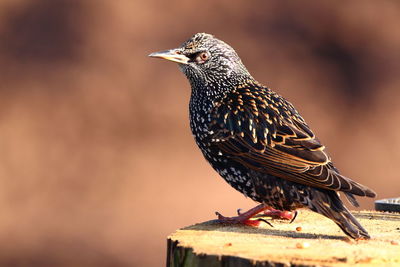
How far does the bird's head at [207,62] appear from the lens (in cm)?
507

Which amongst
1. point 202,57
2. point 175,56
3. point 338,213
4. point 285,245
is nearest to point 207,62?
point 202,57

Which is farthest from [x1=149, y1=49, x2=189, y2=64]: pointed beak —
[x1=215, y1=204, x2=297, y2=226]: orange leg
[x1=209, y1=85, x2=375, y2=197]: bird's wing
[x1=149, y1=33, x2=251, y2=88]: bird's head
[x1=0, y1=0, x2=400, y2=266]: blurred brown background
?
[x1=0, y1=0, x2=400, y2=266]: blurred brown background

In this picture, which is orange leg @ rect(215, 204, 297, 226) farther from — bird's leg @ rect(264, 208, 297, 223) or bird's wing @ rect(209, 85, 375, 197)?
bird's wing @ rect(209, 85, 375, 197)

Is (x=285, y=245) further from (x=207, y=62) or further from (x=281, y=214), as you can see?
(x=207, y=62)

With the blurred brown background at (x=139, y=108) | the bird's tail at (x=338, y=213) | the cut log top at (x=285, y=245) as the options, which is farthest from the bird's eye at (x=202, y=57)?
the blurred brown background at (x=139, y=108)

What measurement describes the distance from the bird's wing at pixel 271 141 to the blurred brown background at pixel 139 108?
14.4ft

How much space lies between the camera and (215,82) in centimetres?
505

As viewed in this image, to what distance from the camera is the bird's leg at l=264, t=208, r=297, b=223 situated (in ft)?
15.1

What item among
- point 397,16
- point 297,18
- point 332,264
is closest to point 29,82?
point 297,18

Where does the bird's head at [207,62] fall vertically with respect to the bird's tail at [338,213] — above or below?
above

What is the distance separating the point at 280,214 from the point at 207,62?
1164 millimetres

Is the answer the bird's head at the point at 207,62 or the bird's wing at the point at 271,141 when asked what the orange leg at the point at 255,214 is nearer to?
the bird's wing at the point at 271,141

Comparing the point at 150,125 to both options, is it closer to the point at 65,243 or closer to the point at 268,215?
the point at 65,243

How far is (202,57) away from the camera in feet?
16.8
